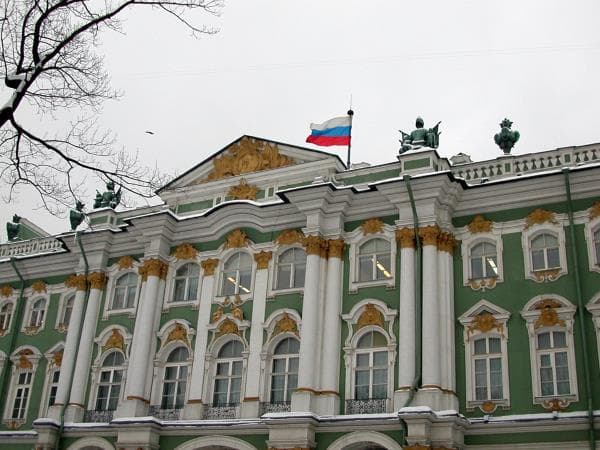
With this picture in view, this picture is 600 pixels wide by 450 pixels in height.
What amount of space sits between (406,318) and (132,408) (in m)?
9.11

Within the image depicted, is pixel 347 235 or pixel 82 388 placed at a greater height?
pixel 347 235

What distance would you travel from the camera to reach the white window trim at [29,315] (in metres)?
29.5

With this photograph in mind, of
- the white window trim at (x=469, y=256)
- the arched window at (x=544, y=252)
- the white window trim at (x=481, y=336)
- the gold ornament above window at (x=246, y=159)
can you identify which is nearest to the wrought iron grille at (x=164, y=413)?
the gold ornament above window at (x=246, y=159)

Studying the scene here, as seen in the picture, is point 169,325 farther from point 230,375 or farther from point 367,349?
point 367,349

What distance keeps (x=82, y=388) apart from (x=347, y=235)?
1033 centimetres

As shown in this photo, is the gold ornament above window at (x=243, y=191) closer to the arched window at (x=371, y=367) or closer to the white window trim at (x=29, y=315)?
the arched window at (x=371, y=367)

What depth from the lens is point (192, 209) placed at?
28.2m

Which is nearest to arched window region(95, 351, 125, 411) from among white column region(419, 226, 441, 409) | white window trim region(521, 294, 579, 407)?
white column region(419, 226, 441, 409)

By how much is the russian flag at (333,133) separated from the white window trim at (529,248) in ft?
24.0

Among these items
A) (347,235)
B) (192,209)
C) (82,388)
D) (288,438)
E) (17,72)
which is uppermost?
(192,209)

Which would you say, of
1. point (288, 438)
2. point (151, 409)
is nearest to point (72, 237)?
point (151, 409)

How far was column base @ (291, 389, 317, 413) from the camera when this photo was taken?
22.3m

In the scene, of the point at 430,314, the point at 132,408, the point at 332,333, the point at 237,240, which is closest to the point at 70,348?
the point at 132,408

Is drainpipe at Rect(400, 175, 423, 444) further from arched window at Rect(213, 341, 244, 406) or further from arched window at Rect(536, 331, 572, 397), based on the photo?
arched window at Rect(213, 341, 244, 406)
